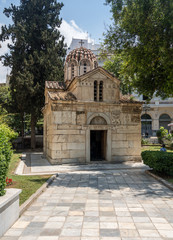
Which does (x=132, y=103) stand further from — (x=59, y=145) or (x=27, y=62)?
Answer: (x=27, y=62)

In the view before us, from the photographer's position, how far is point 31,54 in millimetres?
22594

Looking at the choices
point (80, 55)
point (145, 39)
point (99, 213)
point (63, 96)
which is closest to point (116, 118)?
point (63, 96)

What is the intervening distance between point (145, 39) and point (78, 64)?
841cm

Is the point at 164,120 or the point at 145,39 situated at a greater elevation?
the point at 145,39

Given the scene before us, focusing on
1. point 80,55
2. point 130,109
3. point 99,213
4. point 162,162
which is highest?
point 80,55

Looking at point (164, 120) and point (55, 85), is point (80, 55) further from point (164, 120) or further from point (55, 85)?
point (164, 120)

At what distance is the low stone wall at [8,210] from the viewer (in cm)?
418

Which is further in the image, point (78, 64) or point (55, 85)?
point (78, 64)

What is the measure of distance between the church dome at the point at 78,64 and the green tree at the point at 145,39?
17.8 ft

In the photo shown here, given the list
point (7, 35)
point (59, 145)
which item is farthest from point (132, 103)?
point (7, 35)

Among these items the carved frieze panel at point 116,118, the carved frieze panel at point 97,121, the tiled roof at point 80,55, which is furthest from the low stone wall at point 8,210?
the tiled roof at point 80,55

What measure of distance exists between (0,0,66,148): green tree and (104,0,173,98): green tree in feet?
36.3

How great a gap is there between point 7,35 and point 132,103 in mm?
16599

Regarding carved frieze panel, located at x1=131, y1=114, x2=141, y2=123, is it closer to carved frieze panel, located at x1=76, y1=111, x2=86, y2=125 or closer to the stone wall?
the stone wall
